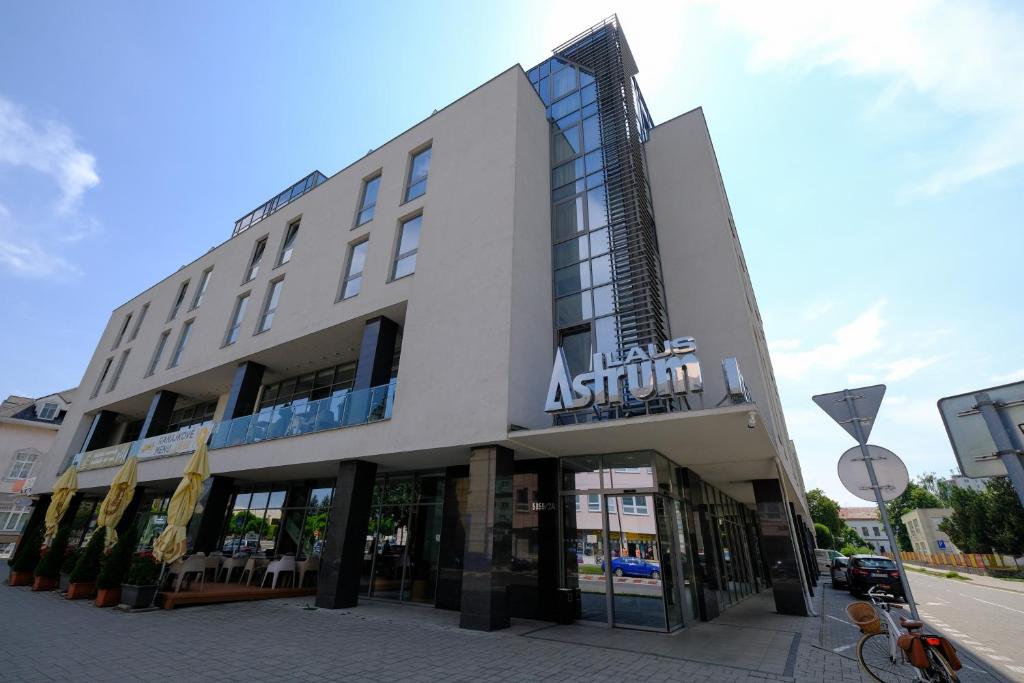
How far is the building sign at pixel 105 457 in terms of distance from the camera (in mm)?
20172

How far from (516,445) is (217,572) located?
12.0m

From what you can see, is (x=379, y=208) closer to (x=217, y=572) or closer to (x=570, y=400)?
(x=570, y=400)

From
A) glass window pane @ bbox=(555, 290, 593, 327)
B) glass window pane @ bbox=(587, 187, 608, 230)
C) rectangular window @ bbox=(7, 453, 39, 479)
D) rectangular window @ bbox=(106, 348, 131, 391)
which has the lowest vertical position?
rectangular window @ bbox=(7, 453, 39, 479)

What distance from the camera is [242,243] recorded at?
22.3 meters

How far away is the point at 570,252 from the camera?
14.6m

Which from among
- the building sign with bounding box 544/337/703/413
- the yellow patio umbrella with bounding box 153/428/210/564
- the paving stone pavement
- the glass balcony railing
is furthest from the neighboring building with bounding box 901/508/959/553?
the yellow patio umbrella with bounding box 153/428/210/564

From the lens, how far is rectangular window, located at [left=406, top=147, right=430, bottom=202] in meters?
16.0

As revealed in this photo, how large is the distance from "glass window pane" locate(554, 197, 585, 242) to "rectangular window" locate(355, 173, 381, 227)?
699 cm

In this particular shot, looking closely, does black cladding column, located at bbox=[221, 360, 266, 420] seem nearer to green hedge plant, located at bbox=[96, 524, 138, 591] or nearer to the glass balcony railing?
the glass balcony railing

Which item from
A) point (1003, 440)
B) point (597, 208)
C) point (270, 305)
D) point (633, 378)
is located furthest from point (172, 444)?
point (1003, 440)

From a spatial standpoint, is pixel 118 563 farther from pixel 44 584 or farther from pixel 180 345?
pixel 180 345

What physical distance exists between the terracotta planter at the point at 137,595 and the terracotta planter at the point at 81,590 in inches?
105

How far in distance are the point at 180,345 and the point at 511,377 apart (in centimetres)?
2032

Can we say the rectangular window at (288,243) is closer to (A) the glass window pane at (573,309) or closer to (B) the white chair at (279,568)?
(B) the white chair at (279,568)
